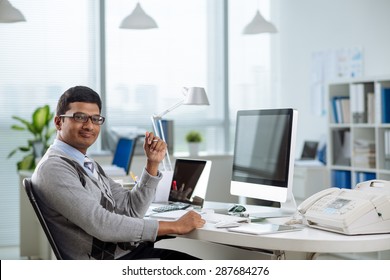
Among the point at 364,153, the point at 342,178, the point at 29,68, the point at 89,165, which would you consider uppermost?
the point at 29,68

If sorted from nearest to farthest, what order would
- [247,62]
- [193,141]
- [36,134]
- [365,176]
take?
[365,176] → [36,134] → [193,141] → [247,62]

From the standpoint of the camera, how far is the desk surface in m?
2.36

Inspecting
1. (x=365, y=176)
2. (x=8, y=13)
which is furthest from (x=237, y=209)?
(x=8, y=13)

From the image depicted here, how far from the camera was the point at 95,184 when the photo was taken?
265 cm

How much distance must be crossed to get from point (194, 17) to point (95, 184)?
4.36 meters

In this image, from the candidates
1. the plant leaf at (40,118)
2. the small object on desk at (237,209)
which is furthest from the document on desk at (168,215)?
the plant leaf at (40,118)

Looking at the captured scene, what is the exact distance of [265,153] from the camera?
3.06m

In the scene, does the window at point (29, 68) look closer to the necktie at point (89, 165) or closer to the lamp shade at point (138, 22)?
the lamp shade at point (138, 22)

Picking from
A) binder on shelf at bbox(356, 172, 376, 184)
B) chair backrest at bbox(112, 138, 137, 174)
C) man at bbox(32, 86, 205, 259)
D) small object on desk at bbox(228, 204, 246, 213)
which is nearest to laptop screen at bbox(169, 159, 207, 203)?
small object on desk at bbox(228, 204, 246, 213)

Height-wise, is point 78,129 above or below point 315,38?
below

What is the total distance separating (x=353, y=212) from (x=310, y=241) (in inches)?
8.6

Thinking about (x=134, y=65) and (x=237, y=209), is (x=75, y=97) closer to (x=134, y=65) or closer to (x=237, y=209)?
(x=237, y=209)

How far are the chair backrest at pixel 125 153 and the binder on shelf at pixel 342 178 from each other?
74.5 inches

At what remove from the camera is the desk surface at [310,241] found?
2.36 meters
